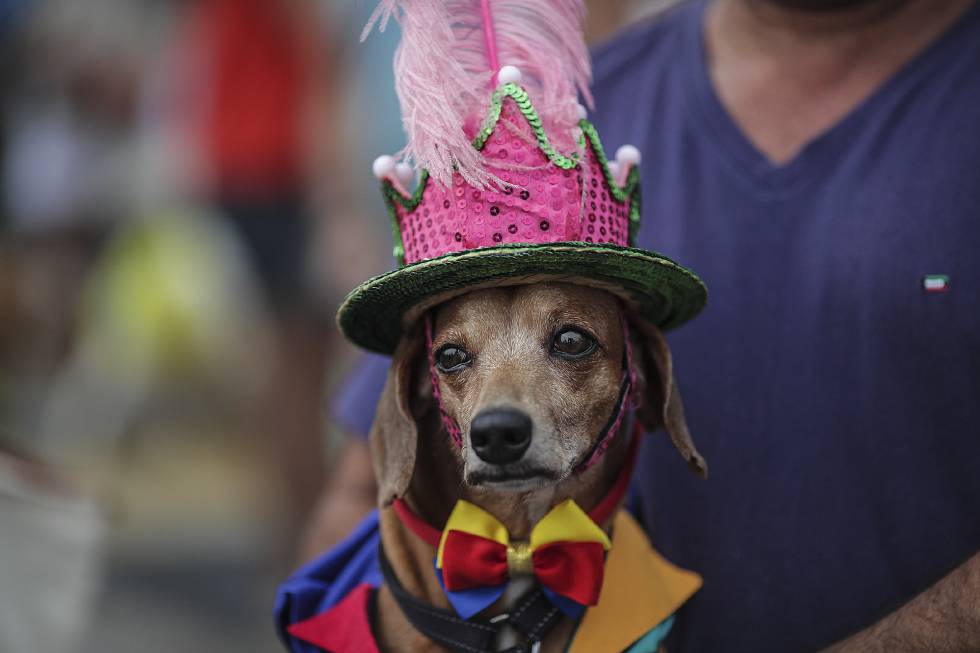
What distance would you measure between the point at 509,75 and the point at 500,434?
59cm

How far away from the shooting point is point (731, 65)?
2432mm

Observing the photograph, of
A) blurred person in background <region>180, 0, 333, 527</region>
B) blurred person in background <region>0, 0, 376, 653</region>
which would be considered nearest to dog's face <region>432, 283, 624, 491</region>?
blurred person in background <region>0, 0, 376, 653</region>

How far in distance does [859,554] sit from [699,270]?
2.04ft

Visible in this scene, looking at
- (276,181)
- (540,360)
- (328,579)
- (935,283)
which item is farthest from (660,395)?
(276,181)

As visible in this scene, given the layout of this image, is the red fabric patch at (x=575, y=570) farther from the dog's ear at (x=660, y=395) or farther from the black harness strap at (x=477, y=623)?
the dog's ear at (x=660, y=395)

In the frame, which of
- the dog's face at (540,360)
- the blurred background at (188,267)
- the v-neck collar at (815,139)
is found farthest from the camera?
the blurred background at (188,267)

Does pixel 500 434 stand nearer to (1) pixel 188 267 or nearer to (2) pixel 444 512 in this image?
(2) pixel 444 512

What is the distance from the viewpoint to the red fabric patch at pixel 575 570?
1921 mm

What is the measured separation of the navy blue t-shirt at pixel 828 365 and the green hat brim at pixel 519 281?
0.68ft

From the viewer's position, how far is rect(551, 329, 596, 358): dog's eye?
2020 millimetres

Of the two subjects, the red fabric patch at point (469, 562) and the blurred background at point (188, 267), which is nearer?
the red fabric patch at point (469, 562)

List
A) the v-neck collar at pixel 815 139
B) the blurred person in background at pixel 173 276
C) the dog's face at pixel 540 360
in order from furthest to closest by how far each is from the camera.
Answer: the blurred person in background at pixel 173 276, the v-neck collar at pixel 815 139, the dog's face at pixel 540 360

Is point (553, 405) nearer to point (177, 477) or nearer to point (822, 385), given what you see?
point (822, 385)

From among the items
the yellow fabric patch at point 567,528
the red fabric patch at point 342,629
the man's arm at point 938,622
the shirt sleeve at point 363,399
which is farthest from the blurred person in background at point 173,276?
the man's arm at point 938,622
